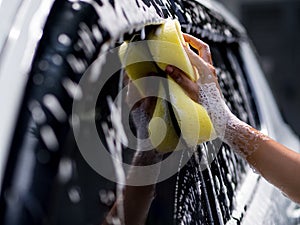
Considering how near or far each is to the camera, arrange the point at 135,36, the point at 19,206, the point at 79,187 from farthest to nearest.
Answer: the point at 135,36 → the point at 79,187 → the point at 19,206

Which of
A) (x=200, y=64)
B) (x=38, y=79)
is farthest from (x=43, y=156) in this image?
(x=200, y=64)

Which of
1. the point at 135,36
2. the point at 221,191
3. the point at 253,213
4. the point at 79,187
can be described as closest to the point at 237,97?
the point at 253,213

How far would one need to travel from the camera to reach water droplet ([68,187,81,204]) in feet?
4.76

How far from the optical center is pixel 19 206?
1.34 metres

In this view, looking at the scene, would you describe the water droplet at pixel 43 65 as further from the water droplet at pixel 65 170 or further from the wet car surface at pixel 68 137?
the water droplet at pixel 65 170

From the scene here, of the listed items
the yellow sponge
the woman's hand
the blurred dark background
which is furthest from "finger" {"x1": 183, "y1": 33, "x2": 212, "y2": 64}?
the blurred dark background

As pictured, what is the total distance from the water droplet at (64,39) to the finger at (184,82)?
0.31 metres

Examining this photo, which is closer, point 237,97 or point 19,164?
point 19,164

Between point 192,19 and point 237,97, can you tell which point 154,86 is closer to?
point 192,19

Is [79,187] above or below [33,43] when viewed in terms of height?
below

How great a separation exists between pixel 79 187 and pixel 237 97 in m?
1.75

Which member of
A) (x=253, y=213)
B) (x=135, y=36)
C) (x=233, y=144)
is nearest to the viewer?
(x=135, y=36)

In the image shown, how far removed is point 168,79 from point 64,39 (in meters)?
0.33

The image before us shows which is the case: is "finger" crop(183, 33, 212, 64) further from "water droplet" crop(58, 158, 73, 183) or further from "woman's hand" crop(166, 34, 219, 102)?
"water droplet" crop(58, 158, 73, 183)
